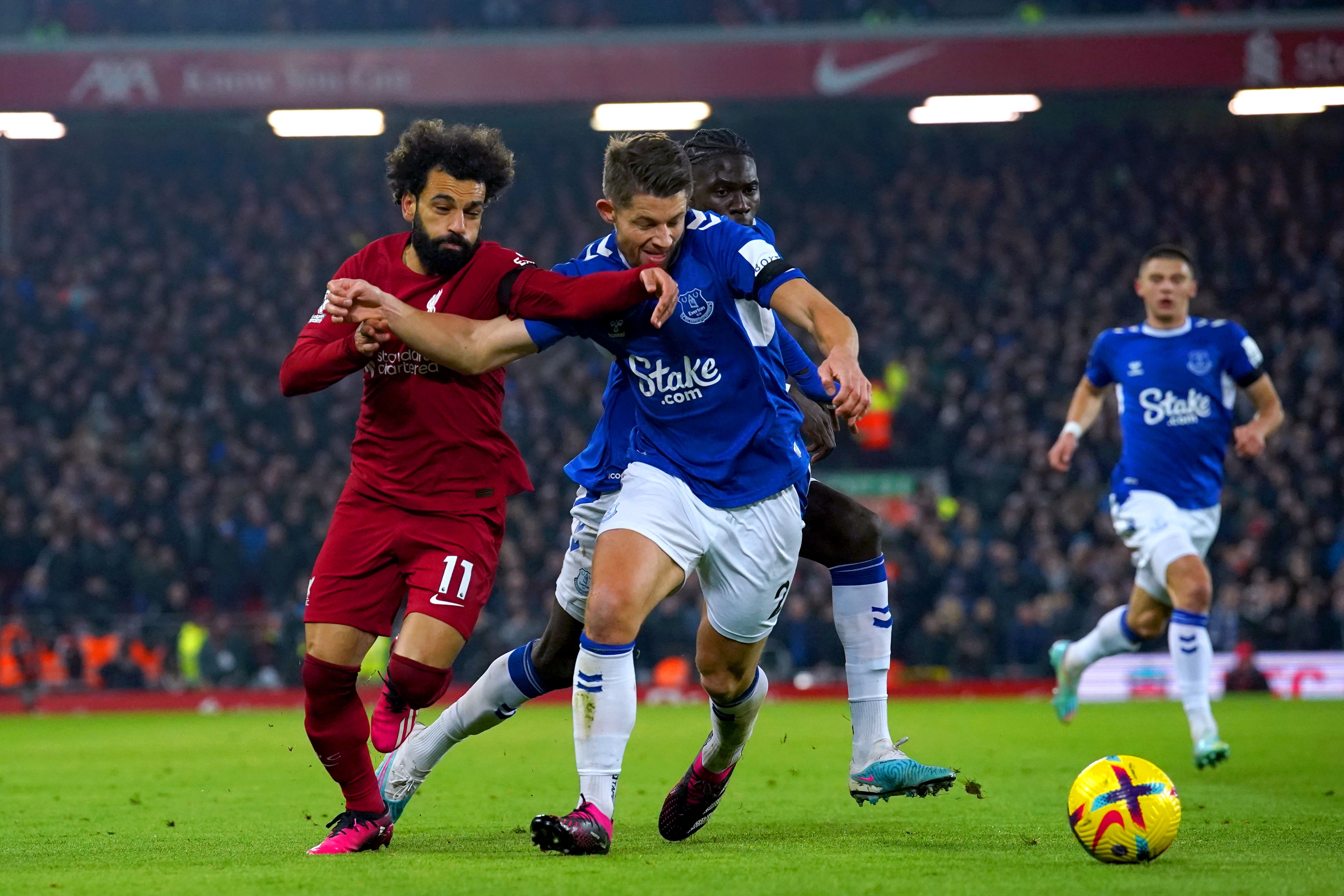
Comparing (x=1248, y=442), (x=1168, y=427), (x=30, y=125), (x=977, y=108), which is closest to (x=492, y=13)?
(x=30, y=125)

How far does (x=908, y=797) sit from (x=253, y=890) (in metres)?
3.58

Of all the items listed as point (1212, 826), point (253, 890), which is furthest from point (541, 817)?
point (1212, 826)

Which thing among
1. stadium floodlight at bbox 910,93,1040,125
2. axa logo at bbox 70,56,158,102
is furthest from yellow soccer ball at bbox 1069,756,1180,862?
axa logo at bbox 70,56,158,102

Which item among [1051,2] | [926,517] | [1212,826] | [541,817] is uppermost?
[1051,2]

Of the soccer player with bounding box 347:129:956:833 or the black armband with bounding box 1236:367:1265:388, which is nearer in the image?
the soccer player with bounding box 347:129:956:833

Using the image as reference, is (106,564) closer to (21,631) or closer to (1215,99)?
(21,631)

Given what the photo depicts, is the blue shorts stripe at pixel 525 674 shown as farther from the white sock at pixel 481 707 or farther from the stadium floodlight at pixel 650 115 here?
the stadium floodlight at pixel 650 115

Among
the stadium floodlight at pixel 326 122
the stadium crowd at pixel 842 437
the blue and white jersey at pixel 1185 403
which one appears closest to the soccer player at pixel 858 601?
the blue and white jersey at pixel 1185 403

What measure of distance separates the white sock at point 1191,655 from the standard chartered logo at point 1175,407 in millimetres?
1160

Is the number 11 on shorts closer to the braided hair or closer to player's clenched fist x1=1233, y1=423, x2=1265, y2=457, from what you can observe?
the braided hair

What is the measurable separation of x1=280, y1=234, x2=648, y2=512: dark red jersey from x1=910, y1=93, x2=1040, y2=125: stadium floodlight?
17589mm

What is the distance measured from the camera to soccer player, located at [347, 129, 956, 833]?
5.62 meters

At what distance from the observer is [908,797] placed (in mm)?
6949

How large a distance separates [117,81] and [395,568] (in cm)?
1858
